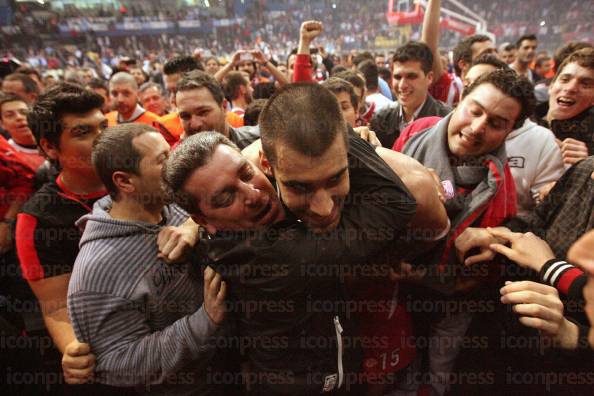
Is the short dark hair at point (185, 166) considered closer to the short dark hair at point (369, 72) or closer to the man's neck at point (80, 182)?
the man's neck at point (80, 182)

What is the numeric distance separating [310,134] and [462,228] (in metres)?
0.92

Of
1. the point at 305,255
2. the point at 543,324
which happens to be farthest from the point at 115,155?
the point at 543,324

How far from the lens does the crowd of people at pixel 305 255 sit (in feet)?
4.02

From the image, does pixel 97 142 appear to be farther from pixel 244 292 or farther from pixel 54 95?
pixel 244 292

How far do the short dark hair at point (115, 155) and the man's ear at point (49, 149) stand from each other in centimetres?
51

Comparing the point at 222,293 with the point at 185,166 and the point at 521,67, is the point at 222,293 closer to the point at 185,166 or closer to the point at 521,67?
the point at 185,166

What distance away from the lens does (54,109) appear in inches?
73.2

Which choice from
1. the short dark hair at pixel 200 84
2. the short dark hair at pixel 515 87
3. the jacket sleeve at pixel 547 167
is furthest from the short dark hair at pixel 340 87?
the jacket sleeve at pixel 547 167

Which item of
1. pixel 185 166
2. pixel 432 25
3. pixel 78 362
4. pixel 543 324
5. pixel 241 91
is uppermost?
pixel 432 25

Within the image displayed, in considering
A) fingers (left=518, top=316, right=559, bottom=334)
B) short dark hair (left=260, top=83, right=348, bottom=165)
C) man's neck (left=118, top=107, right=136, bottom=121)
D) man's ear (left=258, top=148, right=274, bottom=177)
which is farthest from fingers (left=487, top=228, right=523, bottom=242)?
man's neck (left=118, top=107, right=136, bottom=121)

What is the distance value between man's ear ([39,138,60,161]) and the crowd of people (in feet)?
0.04

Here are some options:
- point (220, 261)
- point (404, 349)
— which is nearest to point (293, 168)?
point (220, 261)

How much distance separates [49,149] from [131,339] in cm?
117

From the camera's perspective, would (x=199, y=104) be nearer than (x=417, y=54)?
Yes
